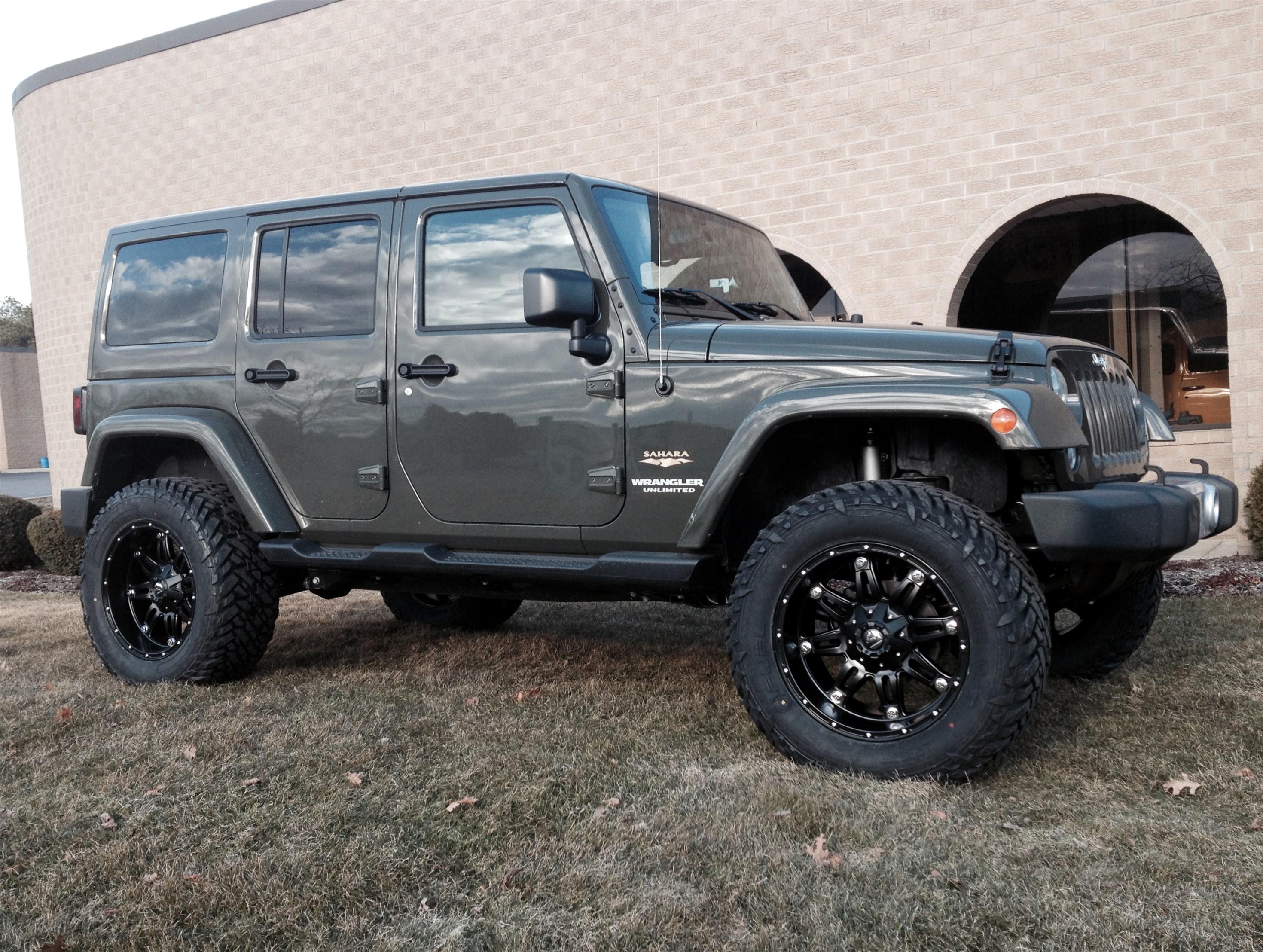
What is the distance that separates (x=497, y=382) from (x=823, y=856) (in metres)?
2.21

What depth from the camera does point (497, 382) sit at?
13.9ft

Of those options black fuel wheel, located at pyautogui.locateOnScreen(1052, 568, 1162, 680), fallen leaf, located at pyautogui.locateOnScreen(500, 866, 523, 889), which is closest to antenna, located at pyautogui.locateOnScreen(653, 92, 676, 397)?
fallen leaf, located at pyautogui.locateOnScreen(500, 866, 523, 889)

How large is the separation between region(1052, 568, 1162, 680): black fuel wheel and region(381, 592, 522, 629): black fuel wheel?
298 cm

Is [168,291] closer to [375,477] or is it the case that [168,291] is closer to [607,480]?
[375,477]

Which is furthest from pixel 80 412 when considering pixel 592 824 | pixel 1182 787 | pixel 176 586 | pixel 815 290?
pixel 815 290

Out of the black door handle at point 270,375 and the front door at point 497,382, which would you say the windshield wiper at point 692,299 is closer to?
the front door at point 497,382

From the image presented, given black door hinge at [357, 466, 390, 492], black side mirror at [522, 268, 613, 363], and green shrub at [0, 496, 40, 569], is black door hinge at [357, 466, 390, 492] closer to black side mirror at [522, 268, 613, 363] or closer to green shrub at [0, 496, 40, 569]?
black side mirror at [522, 268, 613, 363]

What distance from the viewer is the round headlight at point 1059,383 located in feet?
11.5

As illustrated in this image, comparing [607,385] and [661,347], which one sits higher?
[661,347]

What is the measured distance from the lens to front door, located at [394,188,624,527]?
13.4 ft

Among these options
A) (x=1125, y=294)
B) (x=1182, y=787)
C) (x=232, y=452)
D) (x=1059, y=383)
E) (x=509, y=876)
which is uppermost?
(x=1125, y=294)

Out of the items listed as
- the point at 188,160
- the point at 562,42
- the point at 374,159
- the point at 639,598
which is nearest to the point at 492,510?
the point at 639,598

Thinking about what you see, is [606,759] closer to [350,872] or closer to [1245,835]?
[350,872]

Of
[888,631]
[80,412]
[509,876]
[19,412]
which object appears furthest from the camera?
[19,412]
